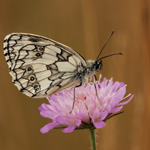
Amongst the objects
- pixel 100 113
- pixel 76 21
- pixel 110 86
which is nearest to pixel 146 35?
pixel 110 86

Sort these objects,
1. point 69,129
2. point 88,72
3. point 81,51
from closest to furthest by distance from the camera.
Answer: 1. point 69,129
2. point 88,72
3. point 81,51

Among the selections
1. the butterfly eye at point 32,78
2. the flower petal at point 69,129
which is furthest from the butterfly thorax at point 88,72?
the flower petal at point 69,129

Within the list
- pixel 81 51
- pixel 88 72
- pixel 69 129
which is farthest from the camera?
pixel 81 51

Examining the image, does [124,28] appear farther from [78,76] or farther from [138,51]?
[78,76]

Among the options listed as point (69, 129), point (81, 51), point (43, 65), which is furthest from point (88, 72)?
point (81, 51)

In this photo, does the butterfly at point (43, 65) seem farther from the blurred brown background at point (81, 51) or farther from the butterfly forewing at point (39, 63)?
the blurred brown background at point (81, 51)

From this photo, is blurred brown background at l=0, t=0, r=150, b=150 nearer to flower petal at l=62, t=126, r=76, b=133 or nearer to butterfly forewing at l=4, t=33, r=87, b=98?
butterfly forewing at l=4, t=33, r=87, b=98

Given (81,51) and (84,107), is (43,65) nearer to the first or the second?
(84,107)
